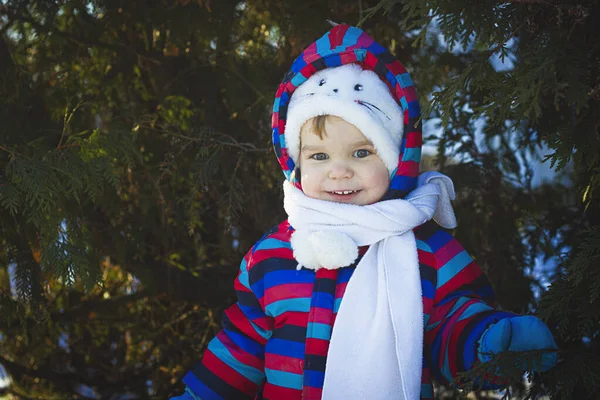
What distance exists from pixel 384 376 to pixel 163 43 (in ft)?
6.82

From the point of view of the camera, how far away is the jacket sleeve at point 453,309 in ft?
6.34

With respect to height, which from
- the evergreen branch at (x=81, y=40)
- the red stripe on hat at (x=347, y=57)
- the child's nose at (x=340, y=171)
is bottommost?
the child's nose at (x=340, y=171)

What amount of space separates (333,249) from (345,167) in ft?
0.93

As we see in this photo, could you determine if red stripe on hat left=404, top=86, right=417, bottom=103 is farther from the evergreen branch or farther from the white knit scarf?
the evergreen branch

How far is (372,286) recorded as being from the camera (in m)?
2.07

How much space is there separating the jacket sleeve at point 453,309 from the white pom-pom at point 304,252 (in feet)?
1.15

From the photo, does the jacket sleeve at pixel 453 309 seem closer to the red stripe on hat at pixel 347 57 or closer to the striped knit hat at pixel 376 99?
the striped knit hat at pixel 376 99

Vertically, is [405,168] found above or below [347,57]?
below

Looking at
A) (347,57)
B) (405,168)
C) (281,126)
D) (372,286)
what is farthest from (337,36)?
(372,286)

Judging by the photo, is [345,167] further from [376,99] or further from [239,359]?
[239,359]

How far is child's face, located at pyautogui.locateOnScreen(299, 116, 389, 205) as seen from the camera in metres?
2.17

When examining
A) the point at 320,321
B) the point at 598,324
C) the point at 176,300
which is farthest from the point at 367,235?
the point at 176,300

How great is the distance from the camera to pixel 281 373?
7.03 feet

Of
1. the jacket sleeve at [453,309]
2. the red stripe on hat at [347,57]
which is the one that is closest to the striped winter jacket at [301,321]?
the jacket sleeve at [453,309]
